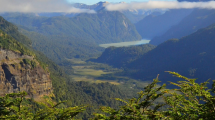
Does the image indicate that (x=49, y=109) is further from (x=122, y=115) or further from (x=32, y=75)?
(x=32, y=75)

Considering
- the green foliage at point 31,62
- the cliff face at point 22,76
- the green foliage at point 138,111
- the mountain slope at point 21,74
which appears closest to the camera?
the green foliage at point 138,111

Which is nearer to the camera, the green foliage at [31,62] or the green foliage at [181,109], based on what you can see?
the green foliage at [181,109]

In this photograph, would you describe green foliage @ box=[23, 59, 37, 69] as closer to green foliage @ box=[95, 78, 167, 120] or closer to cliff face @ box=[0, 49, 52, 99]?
cliff face @ box=[0, 49, 52, 99]

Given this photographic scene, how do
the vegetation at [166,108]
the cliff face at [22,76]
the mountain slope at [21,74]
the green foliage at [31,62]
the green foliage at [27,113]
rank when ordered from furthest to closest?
1. the green foliage at [31,62]
2. the mountain slope at [21,74]
3. the cliff face at [22,76]
4. the green foliage at [27,113]
5. the vegetation at [166,108]

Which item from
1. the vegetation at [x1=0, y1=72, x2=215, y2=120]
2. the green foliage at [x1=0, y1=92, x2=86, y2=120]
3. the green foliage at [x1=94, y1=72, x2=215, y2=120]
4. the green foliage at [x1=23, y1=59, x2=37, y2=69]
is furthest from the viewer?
the green foliage at [x1=23, y1=59, x2=37, y2=69]

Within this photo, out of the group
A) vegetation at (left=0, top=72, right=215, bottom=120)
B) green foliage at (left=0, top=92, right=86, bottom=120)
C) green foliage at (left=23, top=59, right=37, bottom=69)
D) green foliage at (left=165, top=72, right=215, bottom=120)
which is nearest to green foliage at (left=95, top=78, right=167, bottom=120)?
vegetation at (left=0, top=72, right=215, bottom=120)

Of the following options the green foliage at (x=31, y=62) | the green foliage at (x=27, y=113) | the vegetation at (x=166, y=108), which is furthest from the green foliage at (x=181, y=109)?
the green foliage at (x=31, y=62)

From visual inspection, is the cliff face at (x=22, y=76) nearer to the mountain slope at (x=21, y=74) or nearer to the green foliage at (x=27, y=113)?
the mountain slope at (x=21, y=74)

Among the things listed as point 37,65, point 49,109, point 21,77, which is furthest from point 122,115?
point 37,65
